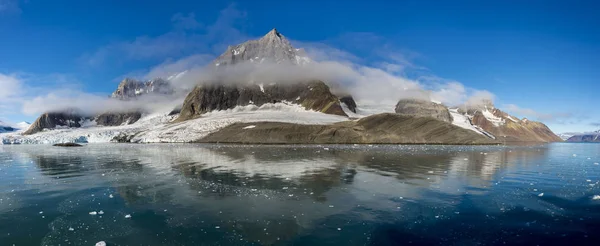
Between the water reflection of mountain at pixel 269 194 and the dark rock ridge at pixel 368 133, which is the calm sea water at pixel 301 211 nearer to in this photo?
the water reflection of mountain at pixel 269 194

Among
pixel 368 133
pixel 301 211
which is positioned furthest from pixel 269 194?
pixel 368 133

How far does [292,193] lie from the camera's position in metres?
18.1

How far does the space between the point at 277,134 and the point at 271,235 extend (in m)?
119

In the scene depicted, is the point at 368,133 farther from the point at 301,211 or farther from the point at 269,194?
the point at 301,211

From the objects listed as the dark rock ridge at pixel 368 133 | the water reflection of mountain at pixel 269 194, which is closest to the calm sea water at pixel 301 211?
the water reflection of mountain at pixel 269 194

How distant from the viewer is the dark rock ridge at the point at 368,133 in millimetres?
116188

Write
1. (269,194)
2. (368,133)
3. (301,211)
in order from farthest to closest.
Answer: (368,133), (269,194), (301,211)

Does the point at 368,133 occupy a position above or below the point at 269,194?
above

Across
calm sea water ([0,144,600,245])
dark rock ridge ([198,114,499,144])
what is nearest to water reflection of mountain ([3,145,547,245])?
calm sea water ([0,144,600,245])

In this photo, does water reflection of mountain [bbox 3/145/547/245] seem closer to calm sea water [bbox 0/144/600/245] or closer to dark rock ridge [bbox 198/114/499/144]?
calm sea water [bbox 0/144/600/245]

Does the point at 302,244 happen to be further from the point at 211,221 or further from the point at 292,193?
the point at 292,193

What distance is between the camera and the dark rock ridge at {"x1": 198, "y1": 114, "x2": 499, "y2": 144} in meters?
116

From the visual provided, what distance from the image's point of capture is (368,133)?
12100 cm

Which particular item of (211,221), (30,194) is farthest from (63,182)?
(211,221)
